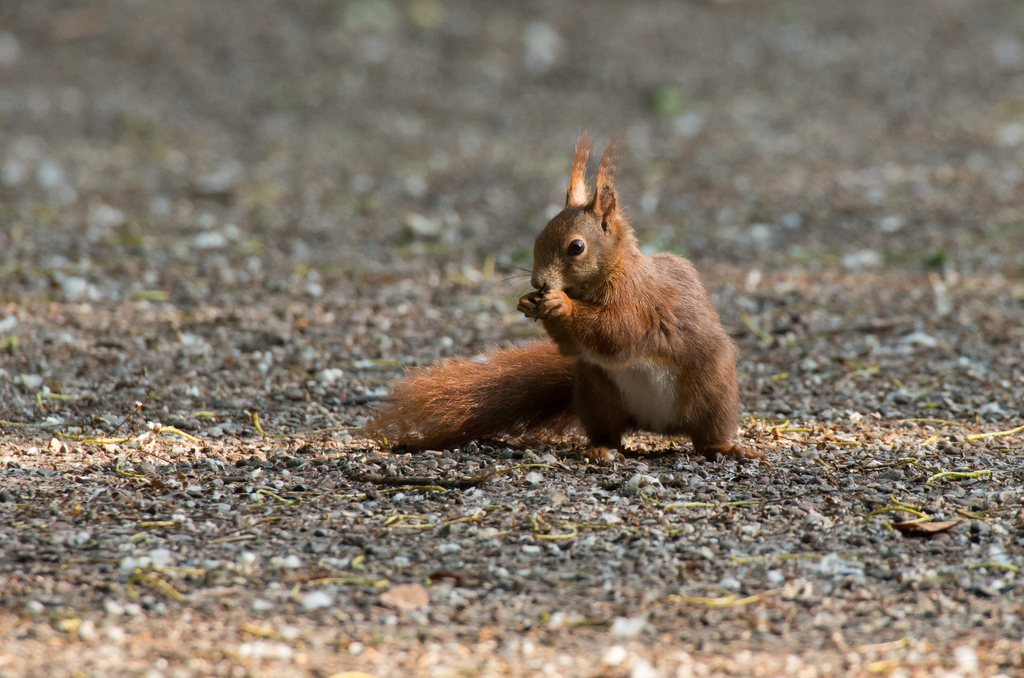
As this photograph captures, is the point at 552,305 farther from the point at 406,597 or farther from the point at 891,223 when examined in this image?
the point at 891,223

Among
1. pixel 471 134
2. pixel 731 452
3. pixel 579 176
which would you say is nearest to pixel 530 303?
pixel 579 176

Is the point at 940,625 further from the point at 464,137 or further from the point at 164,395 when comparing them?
the point at 464,137

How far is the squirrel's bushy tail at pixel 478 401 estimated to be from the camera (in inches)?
130

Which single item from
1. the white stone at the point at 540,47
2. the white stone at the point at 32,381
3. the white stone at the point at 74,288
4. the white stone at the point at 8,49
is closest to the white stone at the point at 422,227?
the white stone at the point at 74,288

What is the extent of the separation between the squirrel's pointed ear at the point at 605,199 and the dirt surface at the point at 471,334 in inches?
28.7

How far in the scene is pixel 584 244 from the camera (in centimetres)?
298

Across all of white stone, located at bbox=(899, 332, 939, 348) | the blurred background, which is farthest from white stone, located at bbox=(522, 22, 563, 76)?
white stone, located at bbox=(899, 332, 939, 348)

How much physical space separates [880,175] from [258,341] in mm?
4765

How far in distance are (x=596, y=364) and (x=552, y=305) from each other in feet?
1.08

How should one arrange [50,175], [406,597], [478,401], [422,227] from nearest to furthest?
[406,597]
[478,401]
[422,227]
[50,175]

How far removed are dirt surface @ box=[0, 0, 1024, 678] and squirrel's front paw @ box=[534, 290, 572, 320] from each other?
19.3 inches

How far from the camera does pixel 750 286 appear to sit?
5.36 metres

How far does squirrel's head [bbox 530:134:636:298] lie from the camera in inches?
118

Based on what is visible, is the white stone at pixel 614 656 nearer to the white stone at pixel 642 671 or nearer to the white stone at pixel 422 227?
the white stone at pixel 642 671
